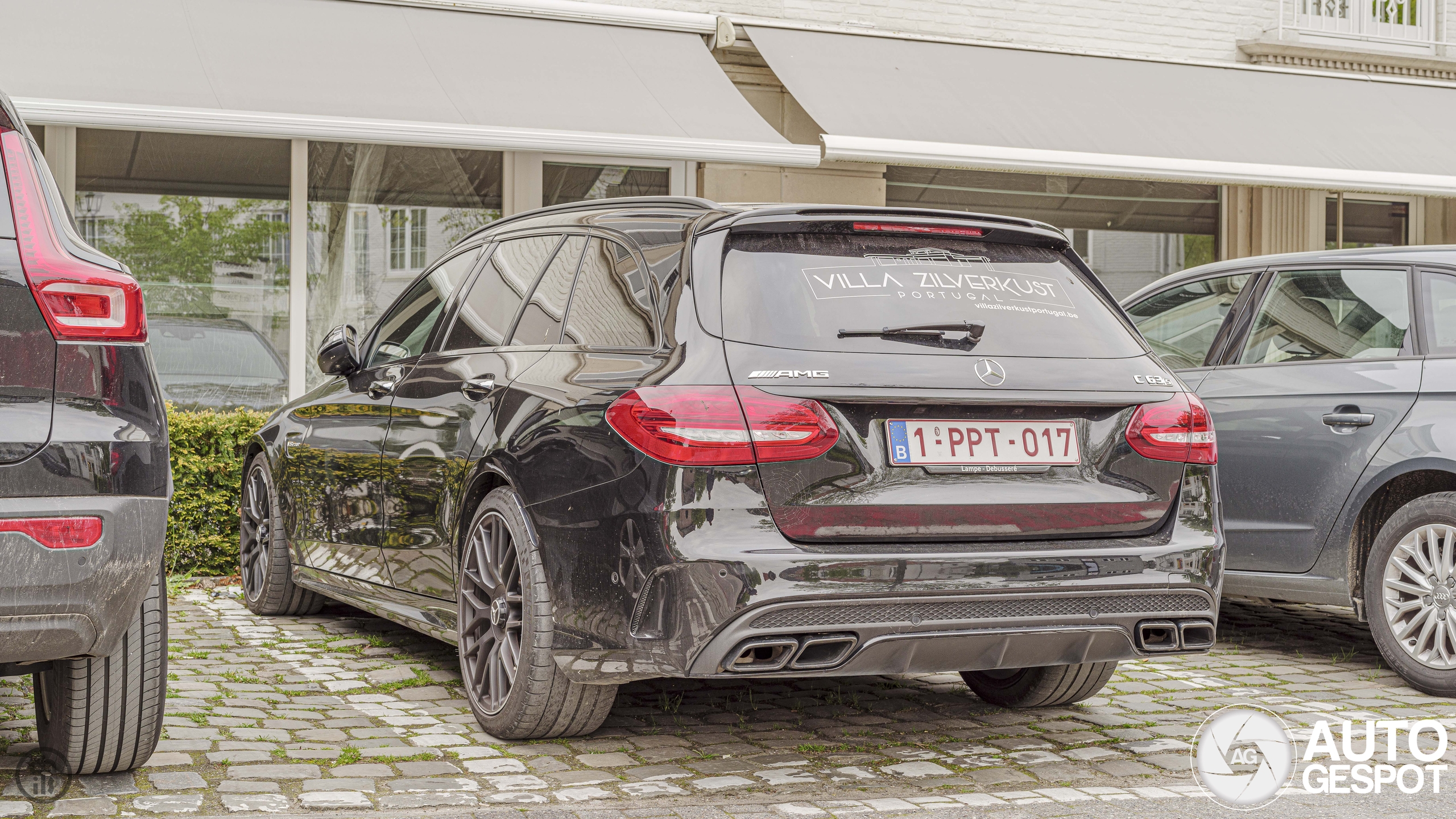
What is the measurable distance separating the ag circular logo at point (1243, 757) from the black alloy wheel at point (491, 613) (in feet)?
6.36

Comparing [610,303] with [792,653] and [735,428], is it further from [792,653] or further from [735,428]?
[792,653]

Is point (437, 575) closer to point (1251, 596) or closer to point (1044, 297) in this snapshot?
point (1044, 297)

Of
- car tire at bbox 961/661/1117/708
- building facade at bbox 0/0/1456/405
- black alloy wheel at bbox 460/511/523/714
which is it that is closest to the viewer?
black alloy wheel at bbox 460/511/523/714

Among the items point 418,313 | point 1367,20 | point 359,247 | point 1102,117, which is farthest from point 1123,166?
point 418,313

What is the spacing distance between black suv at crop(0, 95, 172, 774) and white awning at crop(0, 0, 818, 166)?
5161mm

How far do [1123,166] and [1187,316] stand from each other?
4370 mm

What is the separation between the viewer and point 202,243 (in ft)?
35.7

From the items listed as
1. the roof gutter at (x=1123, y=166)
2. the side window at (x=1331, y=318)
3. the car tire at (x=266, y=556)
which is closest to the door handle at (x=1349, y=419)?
the side window at (x=1331, y=318)

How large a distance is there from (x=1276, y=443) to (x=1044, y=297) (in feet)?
7.33

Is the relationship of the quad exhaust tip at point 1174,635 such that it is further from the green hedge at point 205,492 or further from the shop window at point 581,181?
the shop window at point 581,181

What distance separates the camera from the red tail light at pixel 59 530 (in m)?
3.27

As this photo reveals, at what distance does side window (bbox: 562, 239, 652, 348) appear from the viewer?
4277 millimetres

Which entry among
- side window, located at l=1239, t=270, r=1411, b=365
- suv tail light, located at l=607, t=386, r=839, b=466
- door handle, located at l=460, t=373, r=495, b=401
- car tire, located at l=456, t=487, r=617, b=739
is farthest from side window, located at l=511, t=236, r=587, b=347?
side window, located at l=1239, t=270, r=1411, b=365

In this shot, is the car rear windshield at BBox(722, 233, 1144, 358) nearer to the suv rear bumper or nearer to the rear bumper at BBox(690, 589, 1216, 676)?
the rear bumper at BBox(690, 589, 1216, 676)
